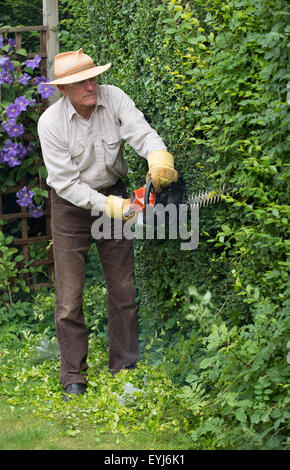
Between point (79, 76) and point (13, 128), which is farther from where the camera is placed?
point (13, 128)

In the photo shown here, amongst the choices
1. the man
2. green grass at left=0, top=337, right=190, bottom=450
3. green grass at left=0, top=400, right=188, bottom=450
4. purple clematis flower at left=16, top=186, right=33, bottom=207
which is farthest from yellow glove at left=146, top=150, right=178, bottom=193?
purple clematis flower at left=16, top=186, right=33, bottom=207

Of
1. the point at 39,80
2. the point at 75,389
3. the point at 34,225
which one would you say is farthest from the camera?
the point at 34,225

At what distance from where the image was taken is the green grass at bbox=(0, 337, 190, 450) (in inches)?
142

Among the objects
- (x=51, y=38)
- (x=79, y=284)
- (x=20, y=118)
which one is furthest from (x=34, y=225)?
(x=79, y=284)

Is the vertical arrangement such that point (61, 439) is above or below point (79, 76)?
below

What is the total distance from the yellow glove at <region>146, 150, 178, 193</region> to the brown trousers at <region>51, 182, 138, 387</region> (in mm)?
575

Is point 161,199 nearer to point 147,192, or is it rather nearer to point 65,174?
point 147,192

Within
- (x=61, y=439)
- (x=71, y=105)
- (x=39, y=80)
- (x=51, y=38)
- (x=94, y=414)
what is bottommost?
(x=61, y=439)

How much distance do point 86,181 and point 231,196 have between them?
0.99 m

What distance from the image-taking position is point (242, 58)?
325cm

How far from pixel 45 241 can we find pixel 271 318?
3100 millimetres

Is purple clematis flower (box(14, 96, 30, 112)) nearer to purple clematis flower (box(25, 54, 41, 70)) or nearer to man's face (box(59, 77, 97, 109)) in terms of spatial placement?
purple clematis flower (box(25, 54, 41, 70))

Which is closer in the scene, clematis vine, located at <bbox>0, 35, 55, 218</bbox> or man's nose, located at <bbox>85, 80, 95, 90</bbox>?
man's nose, located at <bbox>85, 80, 95, 90</bbox>

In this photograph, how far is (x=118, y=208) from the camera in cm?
395
